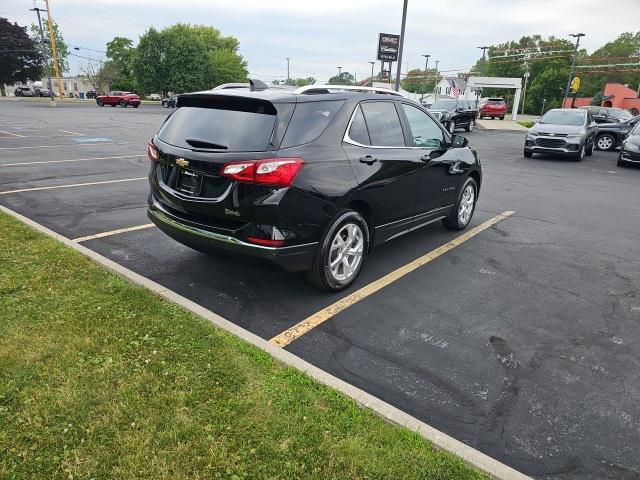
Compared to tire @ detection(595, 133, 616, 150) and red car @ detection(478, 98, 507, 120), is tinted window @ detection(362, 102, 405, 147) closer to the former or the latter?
tire @ detection(595, 133, 616, 150)

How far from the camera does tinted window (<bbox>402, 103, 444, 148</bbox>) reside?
5285mm

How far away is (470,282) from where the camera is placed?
4.93 meters

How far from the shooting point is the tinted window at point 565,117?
16.2 metres

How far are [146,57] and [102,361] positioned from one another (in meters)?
66.6

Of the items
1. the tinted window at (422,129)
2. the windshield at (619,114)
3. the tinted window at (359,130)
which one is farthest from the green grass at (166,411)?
the windshield at (619,114)

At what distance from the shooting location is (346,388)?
2.99 meters

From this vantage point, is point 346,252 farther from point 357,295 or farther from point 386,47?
point 386,47

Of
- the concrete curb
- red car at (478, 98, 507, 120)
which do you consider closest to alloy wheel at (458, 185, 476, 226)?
the concrete curb

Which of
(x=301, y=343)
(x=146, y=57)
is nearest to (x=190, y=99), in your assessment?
(x=301, y=343)

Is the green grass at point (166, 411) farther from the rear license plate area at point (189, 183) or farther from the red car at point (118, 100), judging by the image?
the red car at point (118, 100)

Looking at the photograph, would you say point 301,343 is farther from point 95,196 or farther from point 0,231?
point 95,196

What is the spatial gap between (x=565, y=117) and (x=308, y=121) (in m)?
15.5

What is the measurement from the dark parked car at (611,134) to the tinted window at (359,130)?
764 inches

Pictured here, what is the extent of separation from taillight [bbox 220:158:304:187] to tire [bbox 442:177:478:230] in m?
3.30
